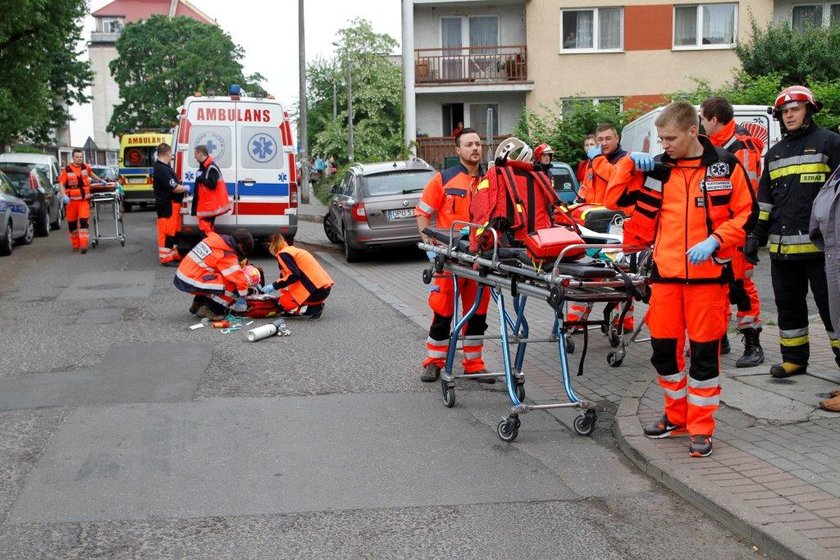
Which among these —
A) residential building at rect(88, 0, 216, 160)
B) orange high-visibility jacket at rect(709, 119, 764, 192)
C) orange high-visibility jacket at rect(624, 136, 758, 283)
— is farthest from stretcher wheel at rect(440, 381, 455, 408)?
residential building at rect(88, 0, 216, 160)

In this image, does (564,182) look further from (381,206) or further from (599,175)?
(599,175)

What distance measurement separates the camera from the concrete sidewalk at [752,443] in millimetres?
4375

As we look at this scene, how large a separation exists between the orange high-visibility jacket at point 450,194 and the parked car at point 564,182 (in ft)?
32.6

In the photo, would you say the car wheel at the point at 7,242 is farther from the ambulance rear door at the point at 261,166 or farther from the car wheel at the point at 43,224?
the ambulance rear door at the point at 261,166

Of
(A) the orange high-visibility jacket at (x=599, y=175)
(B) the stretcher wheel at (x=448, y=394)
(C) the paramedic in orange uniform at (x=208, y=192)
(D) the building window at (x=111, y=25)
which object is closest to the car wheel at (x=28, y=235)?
(C) the paramedic in orange uniform at (x=208, y=192)

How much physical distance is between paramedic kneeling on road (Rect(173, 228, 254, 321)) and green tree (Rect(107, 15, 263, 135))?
2479 inches

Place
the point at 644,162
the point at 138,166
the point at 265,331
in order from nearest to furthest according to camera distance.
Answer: the point at 644,162 < the point at 265,331 < the point at 138,166

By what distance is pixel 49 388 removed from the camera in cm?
746

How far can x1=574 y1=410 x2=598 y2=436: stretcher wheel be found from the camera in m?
5.98

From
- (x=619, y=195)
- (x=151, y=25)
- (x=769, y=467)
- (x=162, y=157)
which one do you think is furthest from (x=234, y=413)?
(x=151, y=25)

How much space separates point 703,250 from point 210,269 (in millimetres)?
6366

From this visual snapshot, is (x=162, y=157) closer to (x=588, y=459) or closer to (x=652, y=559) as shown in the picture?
(x=588, y=459)

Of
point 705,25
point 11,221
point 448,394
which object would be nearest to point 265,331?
point 448,394

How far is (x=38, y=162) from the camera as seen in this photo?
84.9ft
